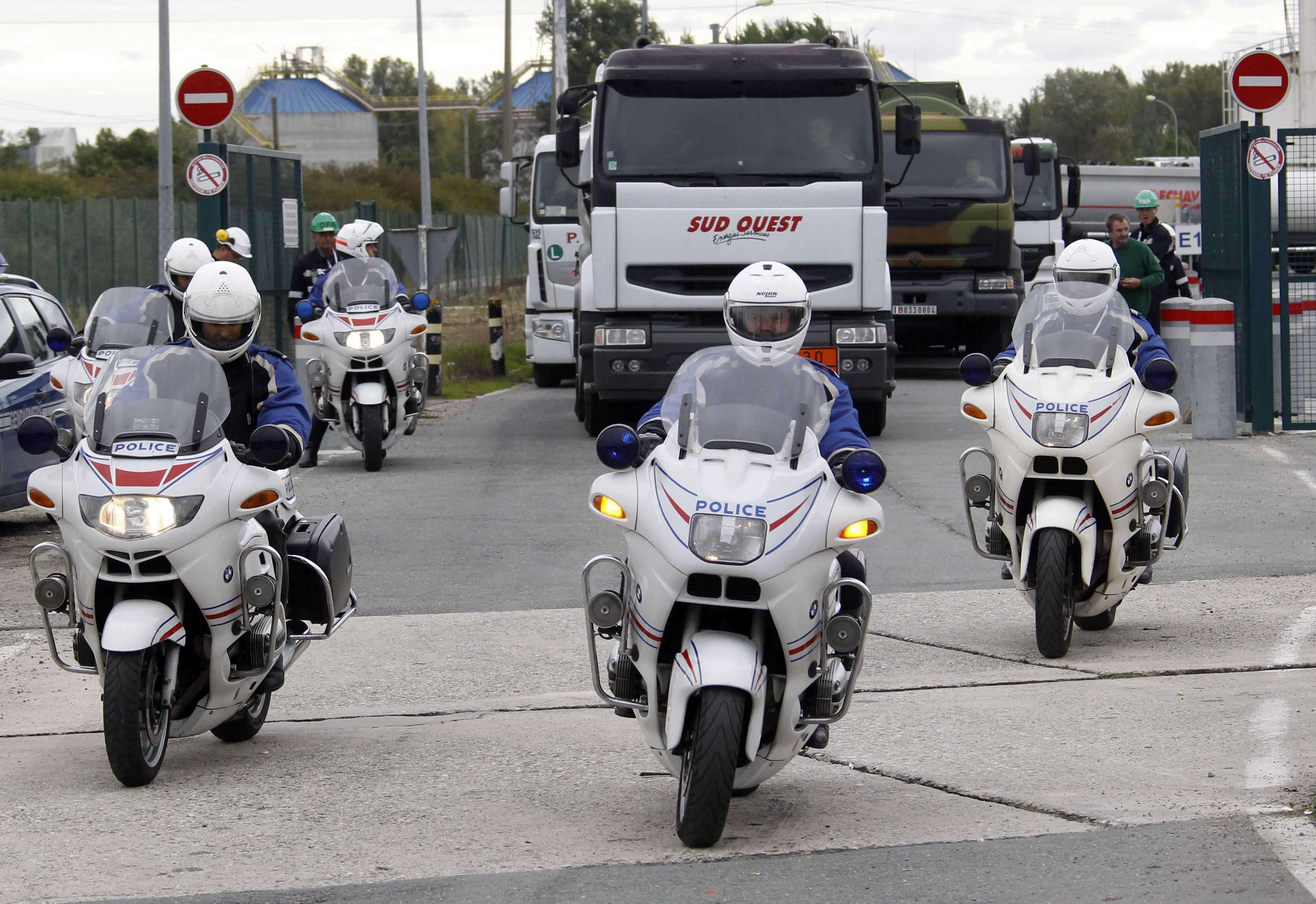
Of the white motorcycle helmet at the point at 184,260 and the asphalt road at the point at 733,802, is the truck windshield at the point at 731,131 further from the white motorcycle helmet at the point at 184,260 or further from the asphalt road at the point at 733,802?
the white motorcycle helmet at the point at 184,260

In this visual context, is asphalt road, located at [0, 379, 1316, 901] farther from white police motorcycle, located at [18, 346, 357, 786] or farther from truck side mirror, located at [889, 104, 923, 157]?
truck side mirror, located at [889, 104, 923, 157]

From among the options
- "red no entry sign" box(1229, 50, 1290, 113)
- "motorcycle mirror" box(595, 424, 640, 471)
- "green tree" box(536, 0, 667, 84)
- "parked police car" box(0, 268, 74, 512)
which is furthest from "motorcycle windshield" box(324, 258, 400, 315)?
"green tree" box(536, 0, 667, 84)

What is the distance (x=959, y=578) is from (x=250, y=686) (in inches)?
189

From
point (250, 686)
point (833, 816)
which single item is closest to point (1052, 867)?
point (833, 816)

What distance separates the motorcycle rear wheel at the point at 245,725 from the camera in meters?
6.57

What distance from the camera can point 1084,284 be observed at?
823 centimetres

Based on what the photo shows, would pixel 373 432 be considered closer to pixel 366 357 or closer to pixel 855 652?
pixel 366 357

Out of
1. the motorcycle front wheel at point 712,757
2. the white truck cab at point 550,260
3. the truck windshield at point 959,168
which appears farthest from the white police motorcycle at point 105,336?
the truck windshield at point 959,168

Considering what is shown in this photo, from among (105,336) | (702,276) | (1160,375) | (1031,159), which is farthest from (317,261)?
(1160,375)

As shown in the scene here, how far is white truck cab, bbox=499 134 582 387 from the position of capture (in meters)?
22.3

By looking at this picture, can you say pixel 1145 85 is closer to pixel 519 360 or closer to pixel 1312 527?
pixel 519 360

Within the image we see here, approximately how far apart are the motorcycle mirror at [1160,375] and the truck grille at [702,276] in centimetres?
753

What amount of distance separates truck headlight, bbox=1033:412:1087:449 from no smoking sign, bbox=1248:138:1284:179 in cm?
900

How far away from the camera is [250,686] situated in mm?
6184
